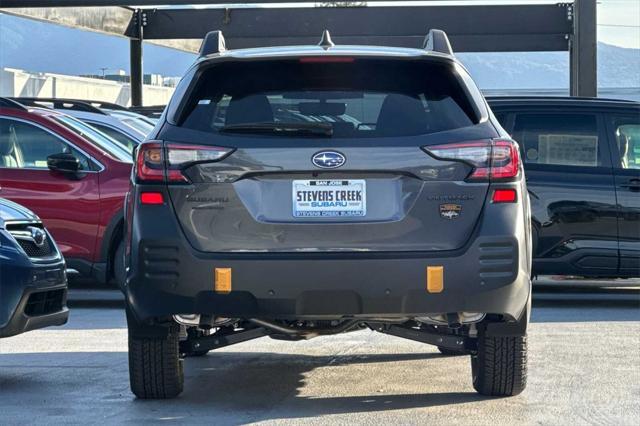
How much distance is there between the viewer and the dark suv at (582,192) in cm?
1136

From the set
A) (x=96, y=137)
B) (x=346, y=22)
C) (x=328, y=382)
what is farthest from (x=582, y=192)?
(x=346, y=22)

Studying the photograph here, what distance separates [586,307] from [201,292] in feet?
20.8

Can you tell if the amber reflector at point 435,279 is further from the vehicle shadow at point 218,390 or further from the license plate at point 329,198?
the vehicle shadow at point 218,390

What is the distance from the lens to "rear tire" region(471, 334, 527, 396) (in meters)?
6.70

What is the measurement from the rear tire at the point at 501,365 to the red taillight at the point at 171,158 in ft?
5.81

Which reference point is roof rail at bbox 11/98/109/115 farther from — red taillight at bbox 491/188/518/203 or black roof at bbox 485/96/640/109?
red taillight at bbox 491/188/518/203

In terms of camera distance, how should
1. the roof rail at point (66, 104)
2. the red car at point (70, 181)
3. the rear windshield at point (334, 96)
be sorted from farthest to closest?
the roof rail at point (66, 104) → the red car at point (70, 181) → the rear windshield at point (334, 96)

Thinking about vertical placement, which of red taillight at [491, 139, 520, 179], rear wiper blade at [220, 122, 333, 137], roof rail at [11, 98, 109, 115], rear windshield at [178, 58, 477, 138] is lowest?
red taillight at [491, 139, 520, 179]

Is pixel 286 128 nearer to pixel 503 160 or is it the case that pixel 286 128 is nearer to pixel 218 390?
pixel 503 160

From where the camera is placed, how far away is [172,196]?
6.20 m

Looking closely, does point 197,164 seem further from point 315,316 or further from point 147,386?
point 147,386

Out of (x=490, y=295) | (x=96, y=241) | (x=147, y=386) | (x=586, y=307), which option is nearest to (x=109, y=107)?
(x=96, y=241)

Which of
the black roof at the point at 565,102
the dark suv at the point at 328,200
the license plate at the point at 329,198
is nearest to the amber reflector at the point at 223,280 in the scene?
the dark suv at the point at 328,200

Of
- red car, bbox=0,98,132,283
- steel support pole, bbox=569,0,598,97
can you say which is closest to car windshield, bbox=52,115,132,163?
red car, bbox=0,98,132,283
